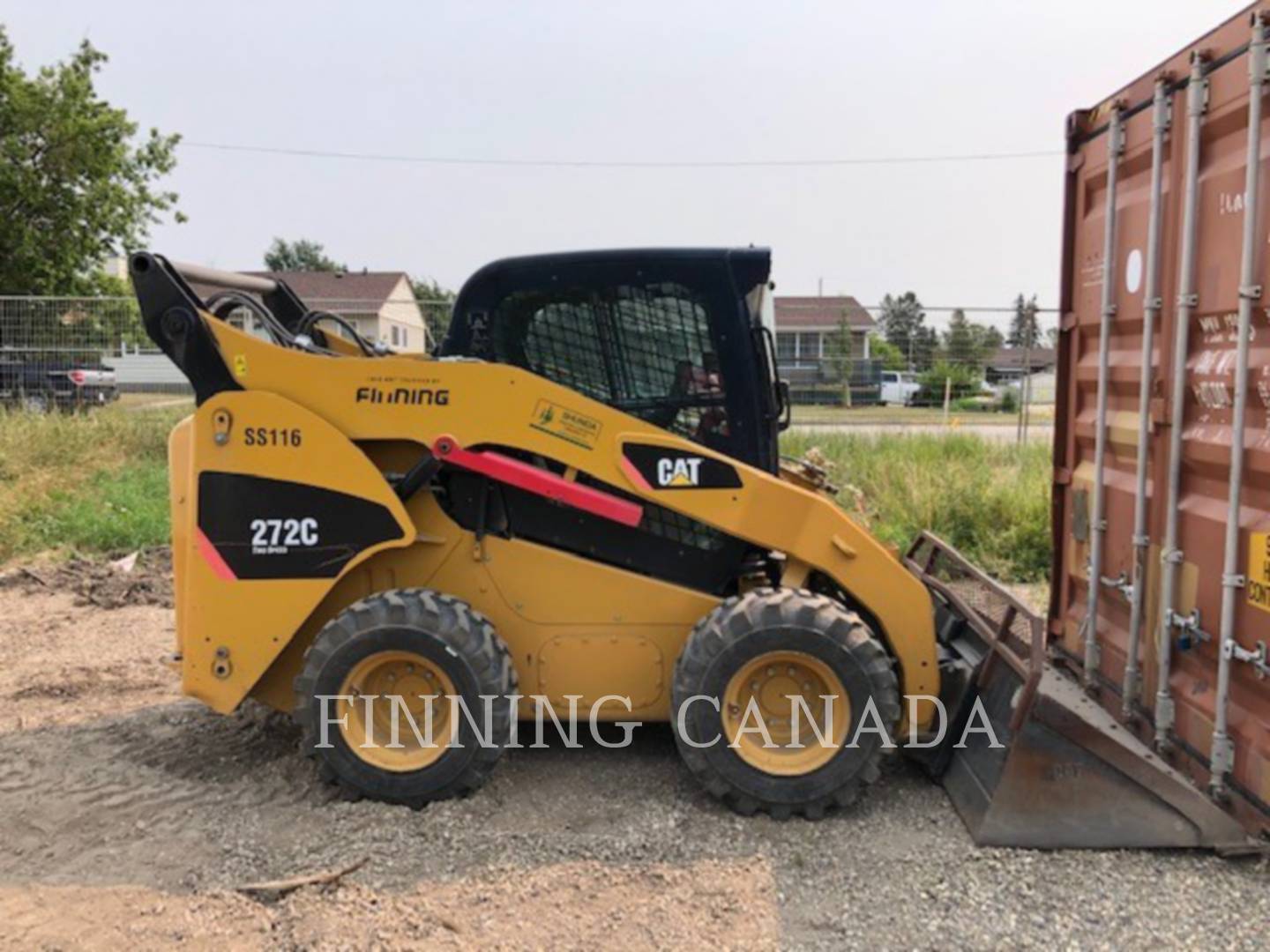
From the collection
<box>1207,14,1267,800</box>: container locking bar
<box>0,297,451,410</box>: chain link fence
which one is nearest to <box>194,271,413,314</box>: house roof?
<box>0,297,451,410</box>: chain link fence

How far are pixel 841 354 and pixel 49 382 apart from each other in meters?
10.8

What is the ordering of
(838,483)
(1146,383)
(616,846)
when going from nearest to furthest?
(616,846) < (1146,383) < (838,483)

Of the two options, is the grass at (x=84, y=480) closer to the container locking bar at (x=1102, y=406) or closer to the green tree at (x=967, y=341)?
the container locking bar at (x=1102, y=406)

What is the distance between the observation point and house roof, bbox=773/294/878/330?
46.1 feet

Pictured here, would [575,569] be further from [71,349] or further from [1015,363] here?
[71,349]

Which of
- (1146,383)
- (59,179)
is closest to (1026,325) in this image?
(1146,383)

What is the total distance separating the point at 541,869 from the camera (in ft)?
11.0

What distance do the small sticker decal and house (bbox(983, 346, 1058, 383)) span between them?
32.7ft

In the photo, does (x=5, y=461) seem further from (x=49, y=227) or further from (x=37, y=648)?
(x=49, y=227)

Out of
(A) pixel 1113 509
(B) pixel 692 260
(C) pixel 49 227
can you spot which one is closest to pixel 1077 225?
(A) pixel 1113 509

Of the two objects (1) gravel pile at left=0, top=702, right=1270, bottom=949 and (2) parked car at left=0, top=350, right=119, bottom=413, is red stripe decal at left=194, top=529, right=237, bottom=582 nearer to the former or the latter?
(1) gravel pile at left=0, top=702, right=1270, bottom=949

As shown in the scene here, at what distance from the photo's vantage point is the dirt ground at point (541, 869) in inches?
118

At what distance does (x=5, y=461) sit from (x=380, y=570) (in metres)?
8.20

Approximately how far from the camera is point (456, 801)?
12.4ft
